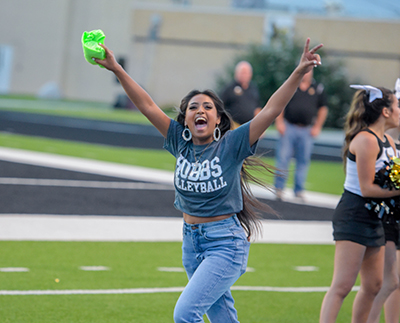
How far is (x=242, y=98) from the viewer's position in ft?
37.6

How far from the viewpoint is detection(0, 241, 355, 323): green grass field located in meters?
5.26

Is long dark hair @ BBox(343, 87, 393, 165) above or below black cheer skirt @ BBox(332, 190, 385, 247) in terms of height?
above

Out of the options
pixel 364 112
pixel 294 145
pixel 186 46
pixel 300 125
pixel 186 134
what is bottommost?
pixel 294 145

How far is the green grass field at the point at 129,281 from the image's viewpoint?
5.26 m

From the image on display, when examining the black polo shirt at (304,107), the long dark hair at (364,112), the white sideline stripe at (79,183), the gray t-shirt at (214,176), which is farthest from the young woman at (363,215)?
the white sideline stripe at (79,183)

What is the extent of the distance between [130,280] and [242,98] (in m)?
5.85

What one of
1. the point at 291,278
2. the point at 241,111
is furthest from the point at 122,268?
the point at 241,111

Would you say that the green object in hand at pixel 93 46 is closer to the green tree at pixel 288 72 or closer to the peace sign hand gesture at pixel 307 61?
the peace sign hand gesture at pixel 307 61

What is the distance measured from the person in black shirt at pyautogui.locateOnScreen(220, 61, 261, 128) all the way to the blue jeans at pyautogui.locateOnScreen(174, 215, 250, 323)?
7.65m

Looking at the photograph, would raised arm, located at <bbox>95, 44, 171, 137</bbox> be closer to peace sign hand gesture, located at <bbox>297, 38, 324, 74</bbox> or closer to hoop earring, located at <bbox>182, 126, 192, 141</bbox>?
hoop earring, located at <bbox>182, 126, 192, 141</bbox>

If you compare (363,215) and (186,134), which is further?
(363,215)

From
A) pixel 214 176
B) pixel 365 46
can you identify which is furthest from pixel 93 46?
pixel 365 46

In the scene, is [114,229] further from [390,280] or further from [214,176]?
[214,176]

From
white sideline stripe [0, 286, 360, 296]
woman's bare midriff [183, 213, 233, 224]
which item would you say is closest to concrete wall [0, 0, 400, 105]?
white sideline stripe [0, 286, 360, 296]
